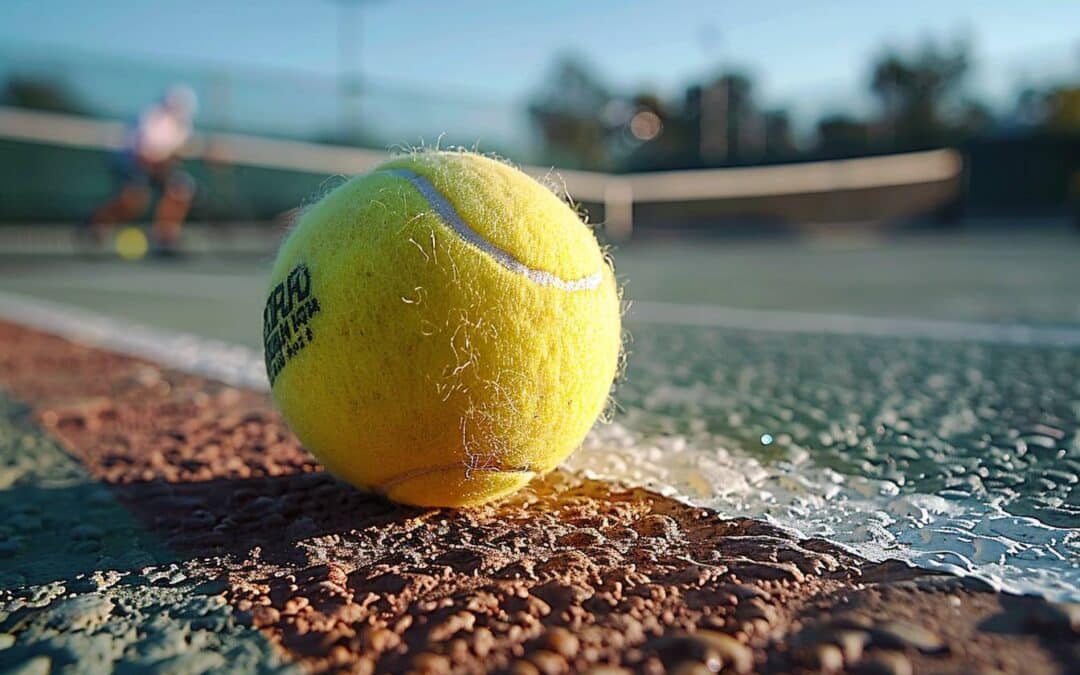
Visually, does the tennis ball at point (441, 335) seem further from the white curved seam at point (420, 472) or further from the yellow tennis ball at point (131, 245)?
the yellow tennis ball at point (131, 245)

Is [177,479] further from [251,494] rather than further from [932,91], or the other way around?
[932,91]

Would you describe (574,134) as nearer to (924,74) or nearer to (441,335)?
(441,335)

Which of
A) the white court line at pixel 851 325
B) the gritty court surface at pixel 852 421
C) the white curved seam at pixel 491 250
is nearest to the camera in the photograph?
the gritty court surface at pixel 852 421

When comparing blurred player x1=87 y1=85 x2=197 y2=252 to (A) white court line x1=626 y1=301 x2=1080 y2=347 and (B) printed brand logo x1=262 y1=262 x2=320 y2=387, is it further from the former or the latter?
(B) printed brand logo x1=262 y1=262 x2=320 y2=387

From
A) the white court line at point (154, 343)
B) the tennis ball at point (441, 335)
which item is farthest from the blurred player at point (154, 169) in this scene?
the tennis ball at point (441, 335)

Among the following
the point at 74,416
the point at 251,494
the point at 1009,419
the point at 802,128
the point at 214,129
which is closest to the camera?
the point at 251,494

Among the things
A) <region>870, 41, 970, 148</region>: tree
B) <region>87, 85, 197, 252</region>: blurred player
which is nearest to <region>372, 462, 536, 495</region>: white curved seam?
<region>87, 85, 197, 252</region>: blurred player

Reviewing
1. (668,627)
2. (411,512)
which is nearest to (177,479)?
(411,512)
